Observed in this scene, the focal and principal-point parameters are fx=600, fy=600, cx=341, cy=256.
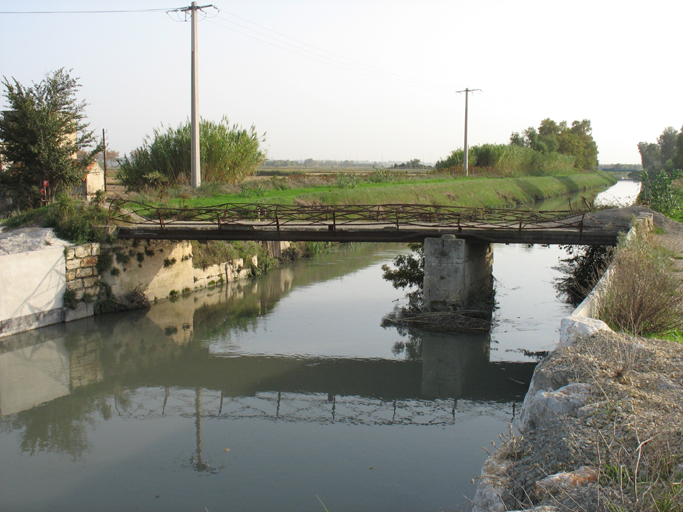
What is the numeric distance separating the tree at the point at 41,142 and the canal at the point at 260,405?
6755 millimetres

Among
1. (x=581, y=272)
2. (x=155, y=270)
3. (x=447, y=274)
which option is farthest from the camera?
(x=155, y=270)

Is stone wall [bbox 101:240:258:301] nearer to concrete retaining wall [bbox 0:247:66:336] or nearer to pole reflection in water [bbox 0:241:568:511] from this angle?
pole reflection in water [bbox 0:241:568:511]

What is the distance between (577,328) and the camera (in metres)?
6.75

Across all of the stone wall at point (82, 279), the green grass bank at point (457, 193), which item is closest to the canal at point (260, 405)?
the stone wall at point (82, 279)

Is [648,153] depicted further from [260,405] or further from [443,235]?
[260,405]

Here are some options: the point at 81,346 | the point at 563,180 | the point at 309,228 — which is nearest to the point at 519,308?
the point at 309,228

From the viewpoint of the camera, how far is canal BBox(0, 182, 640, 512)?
8.12 m

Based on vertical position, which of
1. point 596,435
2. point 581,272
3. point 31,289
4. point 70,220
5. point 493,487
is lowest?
point 31,289

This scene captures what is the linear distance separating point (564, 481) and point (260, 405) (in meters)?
7.83

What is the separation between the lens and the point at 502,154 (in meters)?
66.3

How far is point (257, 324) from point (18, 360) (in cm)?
601

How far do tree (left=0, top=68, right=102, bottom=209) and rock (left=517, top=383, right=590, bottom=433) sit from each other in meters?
20.0

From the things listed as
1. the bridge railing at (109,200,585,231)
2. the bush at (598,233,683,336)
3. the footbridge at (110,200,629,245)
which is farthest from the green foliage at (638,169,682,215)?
the bush at (598,233,683,336)

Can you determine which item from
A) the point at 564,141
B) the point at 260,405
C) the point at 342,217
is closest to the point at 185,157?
the point at 342,217
